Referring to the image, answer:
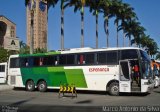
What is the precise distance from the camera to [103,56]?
2648cm

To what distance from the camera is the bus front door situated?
25.1 meters

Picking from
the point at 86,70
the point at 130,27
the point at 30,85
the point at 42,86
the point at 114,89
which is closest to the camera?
the point at 114,89

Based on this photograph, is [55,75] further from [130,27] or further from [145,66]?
[130,27]

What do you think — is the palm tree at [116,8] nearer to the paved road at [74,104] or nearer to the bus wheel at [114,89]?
the paved road at [74,104]

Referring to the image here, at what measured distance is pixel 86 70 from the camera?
1079 inches

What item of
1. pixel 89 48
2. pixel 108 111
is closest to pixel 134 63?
pixel 89 48

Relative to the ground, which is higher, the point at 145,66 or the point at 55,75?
the point at 145,66

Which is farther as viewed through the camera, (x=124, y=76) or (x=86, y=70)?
(x=86, y=70)

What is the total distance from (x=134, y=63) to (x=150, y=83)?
1.76m

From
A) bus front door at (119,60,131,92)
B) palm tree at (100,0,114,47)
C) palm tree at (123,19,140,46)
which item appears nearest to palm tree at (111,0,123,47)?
palm tree at (100,0,114,47)

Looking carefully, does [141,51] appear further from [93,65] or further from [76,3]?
[76,3]

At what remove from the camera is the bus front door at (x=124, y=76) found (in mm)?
25125

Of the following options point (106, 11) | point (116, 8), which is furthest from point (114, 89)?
point (116, 8)

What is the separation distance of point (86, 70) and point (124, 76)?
3.20 metres
